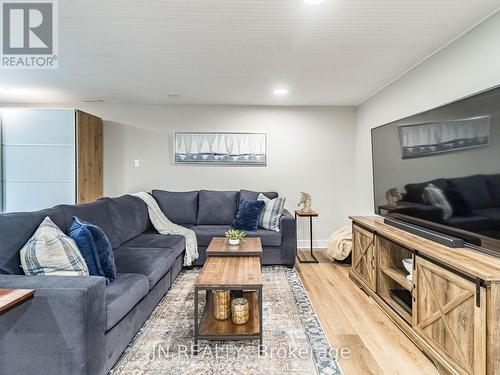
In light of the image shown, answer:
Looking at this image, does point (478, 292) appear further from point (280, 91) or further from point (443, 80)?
point (280, 91)

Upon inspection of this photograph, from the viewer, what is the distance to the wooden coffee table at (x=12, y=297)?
116 centimetres

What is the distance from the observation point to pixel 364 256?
2973 mm

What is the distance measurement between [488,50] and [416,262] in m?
1.64

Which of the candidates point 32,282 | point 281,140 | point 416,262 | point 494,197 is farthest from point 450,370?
point 281,140

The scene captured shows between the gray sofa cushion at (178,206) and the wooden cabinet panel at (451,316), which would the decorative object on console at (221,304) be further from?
the gray sofa cushion at (178,206)

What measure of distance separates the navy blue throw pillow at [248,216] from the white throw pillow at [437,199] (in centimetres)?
208

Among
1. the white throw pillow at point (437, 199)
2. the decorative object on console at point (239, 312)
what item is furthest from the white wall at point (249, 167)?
the decorative object on console at point (239, 312)

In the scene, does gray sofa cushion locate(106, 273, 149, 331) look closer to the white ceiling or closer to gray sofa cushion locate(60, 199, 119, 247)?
gray sofa cushion locate(60, 199, 119, 247)

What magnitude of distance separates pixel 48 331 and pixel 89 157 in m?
3.34

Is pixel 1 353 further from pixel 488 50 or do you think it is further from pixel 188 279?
pixel 488 50

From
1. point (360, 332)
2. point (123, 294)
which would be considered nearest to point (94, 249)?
point (123, 294)

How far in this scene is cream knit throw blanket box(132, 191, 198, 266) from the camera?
348 centimetres

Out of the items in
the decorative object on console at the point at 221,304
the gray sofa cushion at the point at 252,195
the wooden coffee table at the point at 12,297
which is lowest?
the decorative object on console at the point at 221,304

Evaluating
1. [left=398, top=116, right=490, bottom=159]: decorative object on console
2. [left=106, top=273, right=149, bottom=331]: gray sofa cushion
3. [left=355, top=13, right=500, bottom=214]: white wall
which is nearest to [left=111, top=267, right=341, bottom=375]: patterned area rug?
[left=106, top=273, right=149, bottom=331]: gray sofa cushion
